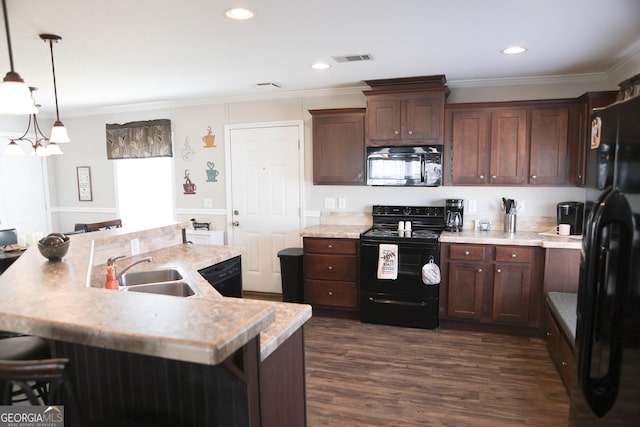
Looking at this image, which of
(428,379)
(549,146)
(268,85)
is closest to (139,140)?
(268,85)

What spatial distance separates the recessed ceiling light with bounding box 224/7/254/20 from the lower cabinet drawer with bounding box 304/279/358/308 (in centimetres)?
269

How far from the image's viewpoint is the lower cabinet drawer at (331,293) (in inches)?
170

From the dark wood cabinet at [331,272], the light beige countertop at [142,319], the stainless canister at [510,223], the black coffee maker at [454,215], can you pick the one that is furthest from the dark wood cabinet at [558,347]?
the light beige countertop at [142,319]

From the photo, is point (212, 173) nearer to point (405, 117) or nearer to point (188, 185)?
point (188, 185)

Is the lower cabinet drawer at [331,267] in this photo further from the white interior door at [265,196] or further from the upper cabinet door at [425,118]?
the upper cabinet door at [425,118]

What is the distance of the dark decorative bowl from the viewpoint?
239 centimetres

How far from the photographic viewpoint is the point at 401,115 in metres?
4.21

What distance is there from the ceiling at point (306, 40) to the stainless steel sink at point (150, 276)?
159cm

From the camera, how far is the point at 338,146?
14.8 ft

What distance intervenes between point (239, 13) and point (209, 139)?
10.0 feet

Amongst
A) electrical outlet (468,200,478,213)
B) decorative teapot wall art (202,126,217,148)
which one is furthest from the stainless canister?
decorative teapot wall art (202,126,217,148)

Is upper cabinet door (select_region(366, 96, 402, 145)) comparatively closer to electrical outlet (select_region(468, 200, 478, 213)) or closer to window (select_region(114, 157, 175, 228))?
electrical outlet (select_region(468, 200, 478, 213))

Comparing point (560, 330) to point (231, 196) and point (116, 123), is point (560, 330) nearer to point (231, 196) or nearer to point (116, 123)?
point (231, 196)

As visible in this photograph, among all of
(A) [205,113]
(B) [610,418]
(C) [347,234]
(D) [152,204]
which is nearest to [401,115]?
(C) [347,234]
